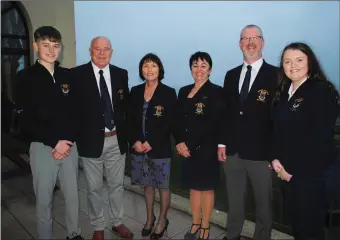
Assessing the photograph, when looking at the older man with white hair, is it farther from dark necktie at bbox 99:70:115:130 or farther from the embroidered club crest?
the embroidered club crest

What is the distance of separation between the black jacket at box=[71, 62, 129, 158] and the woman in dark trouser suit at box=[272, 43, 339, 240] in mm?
1090

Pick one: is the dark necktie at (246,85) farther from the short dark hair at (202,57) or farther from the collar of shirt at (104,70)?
the collar of shirt at (104,70)

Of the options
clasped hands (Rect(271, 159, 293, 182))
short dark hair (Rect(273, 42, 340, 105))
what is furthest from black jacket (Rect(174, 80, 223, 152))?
short dark hair (Rect(273, 42, 340, 105))

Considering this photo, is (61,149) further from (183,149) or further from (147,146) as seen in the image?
(183,149)

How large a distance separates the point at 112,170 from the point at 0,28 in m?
1.26

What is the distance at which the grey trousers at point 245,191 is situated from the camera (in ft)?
7.04

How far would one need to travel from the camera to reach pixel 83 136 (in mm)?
2072

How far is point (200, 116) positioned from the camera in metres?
2.20

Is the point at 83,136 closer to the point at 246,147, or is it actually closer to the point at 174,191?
the point at 246,147

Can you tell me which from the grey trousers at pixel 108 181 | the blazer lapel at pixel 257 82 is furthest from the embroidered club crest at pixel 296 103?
the grey trousers at pixel 108 181

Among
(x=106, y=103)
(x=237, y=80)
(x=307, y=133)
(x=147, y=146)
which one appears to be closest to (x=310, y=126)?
(x=307, y=133)

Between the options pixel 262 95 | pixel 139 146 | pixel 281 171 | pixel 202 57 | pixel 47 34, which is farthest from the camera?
pixel 139 146

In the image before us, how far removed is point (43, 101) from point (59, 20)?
17.4 inches

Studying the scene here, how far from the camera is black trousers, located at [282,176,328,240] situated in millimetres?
1632
